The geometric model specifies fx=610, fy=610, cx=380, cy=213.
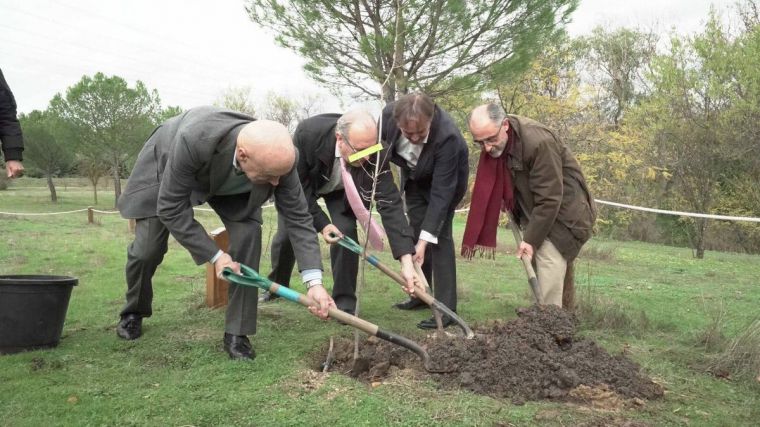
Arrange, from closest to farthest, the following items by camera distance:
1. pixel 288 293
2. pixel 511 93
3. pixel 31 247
A: pixel 288 293 → pixel 31 247 → pixel 511 93

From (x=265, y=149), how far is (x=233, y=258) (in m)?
0.98

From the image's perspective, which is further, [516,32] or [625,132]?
[625,132]

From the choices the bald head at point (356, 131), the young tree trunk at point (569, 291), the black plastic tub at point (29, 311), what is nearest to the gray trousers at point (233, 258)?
the black plastic tub at point (29, 311)

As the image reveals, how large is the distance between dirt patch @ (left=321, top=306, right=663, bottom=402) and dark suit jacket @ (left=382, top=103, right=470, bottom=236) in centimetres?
98

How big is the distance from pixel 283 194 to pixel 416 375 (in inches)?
50.7

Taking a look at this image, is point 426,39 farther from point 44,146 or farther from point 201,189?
point 44,146

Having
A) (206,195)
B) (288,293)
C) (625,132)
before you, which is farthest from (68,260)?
(625,132)

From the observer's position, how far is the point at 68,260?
8070 mm

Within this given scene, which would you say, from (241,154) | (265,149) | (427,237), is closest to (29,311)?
(241,154)

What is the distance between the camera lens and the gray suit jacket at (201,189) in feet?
11.0

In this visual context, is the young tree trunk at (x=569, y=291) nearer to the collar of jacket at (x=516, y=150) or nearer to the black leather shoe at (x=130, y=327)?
the collar of jacket at (x=516, y=150)

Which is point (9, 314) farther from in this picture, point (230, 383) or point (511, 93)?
point (511, 93)

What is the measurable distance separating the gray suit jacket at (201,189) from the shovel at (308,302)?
0.22m

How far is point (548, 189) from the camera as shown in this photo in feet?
13.2
